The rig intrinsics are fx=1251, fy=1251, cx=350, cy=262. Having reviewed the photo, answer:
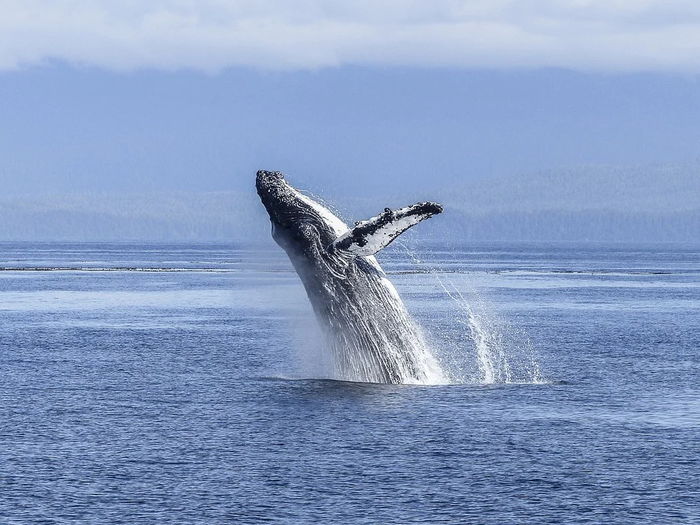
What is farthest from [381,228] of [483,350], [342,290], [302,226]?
[483,350]

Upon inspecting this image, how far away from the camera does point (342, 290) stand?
1102 inches

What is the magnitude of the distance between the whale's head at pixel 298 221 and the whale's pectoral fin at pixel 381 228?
1425mm

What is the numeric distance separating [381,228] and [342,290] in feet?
9.02

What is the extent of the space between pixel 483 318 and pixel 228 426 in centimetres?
4290

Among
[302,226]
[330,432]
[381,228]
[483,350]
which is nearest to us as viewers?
[330,432]

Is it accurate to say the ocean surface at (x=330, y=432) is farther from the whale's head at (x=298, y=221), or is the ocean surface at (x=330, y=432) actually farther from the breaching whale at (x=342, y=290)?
the whale's head at (x=298, y=221)

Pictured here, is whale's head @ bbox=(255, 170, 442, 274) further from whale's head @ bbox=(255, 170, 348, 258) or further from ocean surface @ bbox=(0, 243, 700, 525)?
ocean surface @ bbox=(0, 243, 700, 525)

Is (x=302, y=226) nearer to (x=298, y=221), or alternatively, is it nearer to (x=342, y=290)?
(x=298, y=221)

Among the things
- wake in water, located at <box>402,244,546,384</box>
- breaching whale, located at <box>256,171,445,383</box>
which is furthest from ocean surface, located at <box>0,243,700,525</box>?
breaching whale, located at <box>256,171,445,383</box>

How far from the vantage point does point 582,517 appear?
1792 cm

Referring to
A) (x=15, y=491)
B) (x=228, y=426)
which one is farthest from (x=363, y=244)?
(x=15, y=491)

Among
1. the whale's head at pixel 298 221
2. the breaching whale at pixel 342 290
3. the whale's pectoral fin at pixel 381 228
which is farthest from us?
the whale's head at pixel 298 221

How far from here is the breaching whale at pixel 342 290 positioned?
2800cm

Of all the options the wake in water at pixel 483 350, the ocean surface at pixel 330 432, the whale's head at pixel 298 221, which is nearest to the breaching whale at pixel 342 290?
the whale's head at pixel 298 221
